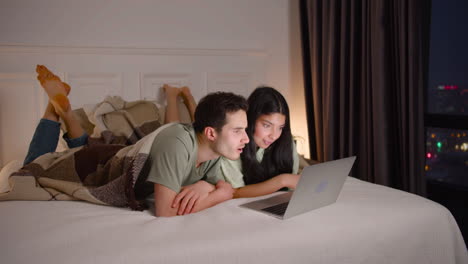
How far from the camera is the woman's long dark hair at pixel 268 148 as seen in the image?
1.91 m

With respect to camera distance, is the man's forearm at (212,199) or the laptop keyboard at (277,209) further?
the man's forearm at (212,199)

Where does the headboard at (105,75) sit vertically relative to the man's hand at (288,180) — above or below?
above

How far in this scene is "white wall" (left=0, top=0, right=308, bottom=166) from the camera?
8.66 feet

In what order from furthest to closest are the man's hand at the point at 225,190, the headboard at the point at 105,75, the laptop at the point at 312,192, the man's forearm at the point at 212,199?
the headboard at the point at 105,75 < the man's hand at the point at 225,190 < the man's forearm at the point at 212,199 < the laptop at the point at 312,192

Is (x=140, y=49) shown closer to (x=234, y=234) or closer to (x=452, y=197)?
(x=234, y=234)

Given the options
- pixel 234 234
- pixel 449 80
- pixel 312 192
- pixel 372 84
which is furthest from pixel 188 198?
pixel 449 80

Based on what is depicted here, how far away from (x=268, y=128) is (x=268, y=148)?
0.14 metres

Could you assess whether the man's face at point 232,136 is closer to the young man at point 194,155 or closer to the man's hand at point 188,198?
the young man at point 194,155

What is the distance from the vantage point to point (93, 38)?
111 inches

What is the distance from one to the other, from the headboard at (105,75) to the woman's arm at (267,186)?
1.38 meters

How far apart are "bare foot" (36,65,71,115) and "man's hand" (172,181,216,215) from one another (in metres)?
1.10

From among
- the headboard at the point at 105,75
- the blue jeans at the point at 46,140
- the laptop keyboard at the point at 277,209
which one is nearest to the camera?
the laptop keyboard at the point at 277,209

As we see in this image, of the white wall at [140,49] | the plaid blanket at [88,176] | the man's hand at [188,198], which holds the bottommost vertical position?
the man's hand at [188,198]

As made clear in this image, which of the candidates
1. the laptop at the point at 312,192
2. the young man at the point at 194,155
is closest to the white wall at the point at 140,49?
the young man at the point at 194,155
